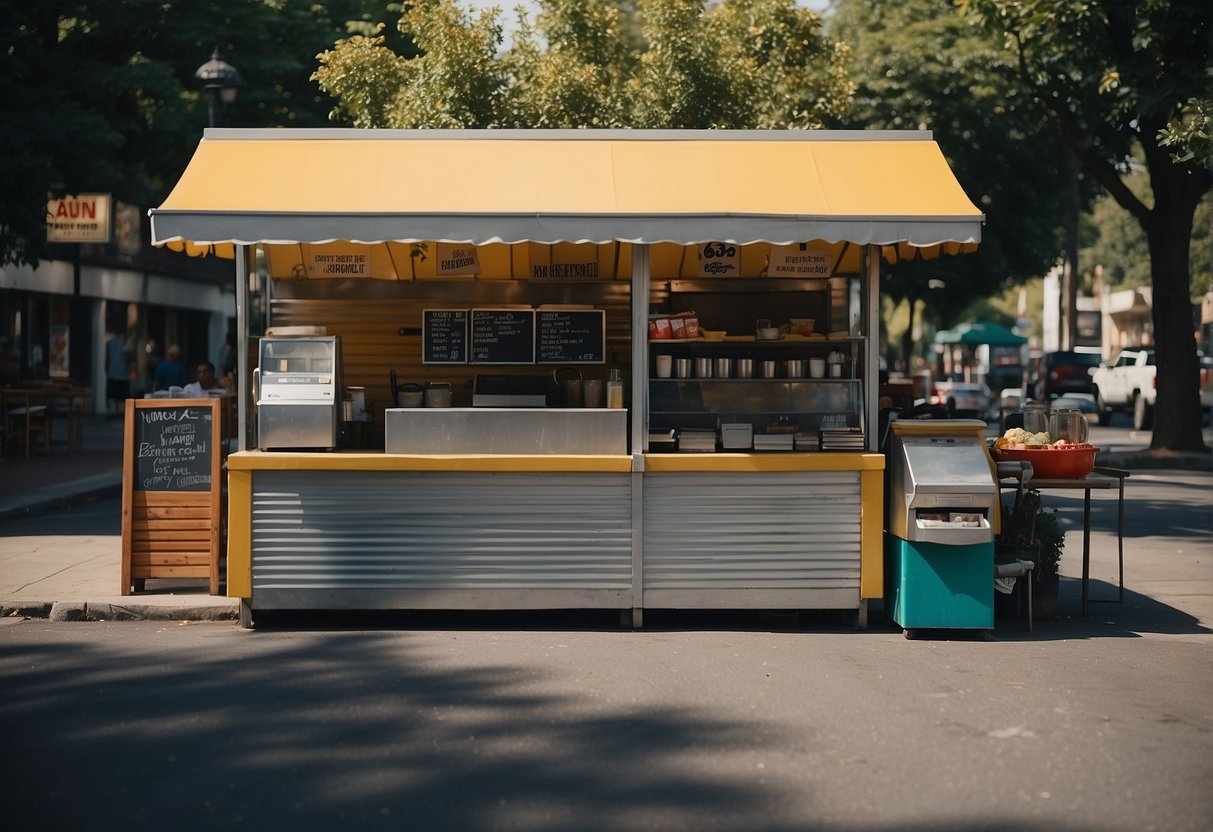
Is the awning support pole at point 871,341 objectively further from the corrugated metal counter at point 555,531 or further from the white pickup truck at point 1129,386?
the white pickup truck at point 1129,386

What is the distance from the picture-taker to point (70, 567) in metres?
11.3

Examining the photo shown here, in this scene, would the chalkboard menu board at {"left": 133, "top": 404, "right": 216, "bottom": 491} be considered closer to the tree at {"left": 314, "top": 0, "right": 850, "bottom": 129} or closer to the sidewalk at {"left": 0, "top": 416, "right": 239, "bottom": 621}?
the sidewalk at {"left": 0, "top": 416, "right": 239, "bottom": 621}

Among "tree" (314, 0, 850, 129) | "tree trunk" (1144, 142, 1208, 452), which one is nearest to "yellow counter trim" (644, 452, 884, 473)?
"tree" (314, 0, 850, 129)

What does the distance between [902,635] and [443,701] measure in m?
3.39

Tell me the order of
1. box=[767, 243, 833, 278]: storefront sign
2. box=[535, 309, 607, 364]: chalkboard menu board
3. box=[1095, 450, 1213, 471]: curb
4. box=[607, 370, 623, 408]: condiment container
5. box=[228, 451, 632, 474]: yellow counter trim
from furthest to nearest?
box=[1095, 450, 1213, 471]: curb < box=[535, 309, 607, 364]: chalkboard menu board < box=[767, 243, 833, 278]: storefront sign < box=[607, 370, 623, 408]: condiment container < box=[228, 451, 632, 474]: yellow counter trim

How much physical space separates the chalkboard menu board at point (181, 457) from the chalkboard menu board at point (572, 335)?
2.43m

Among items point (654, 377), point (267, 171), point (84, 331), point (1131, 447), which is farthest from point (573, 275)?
point (84, 331)

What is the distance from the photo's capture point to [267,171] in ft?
30.2

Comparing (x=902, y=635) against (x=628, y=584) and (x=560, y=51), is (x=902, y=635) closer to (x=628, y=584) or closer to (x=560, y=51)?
(x=628, y=584)

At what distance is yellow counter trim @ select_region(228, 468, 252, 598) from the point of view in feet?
29.3

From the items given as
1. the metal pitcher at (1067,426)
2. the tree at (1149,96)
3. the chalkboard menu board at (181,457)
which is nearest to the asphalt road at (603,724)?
the chalkboard menu board at (181,457)

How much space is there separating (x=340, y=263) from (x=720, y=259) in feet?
9.45

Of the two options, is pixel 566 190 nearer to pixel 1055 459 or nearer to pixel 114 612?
pixel 1055 459

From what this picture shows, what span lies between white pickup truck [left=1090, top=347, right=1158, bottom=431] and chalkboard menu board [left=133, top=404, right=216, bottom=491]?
2724cm
